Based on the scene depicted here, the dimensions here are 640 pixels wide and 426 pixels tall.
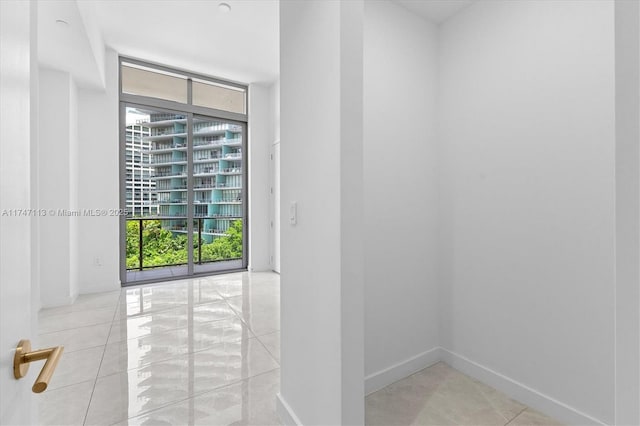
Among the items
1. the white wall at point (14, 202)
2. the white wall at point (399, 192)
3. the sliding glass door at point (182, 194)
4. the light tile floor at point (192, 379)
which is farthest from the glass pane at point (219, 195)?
the white wall at point (14, 202)

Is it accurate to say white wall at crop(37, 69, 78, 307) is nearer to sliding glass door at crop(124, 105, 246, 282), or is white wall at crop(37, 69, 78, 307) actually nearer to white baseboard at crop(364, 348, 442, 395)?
sliding glass door at crop(124, 105, 246, 282)

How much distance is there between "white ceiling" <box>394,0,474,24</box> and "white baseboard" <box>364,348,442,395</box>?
2414 millimetres

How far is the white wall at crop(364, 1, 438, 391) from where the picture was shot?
6.48ft

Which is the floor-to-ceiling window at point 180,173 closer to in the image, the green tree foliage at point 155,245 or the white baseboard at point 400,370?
the green tree foliage at point 155,245

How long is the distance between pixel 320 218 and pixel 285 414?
43.0 inches

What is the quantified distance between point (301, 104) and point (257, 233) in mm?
4001

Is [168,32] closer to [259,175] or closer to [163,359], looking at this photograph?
[259,175]

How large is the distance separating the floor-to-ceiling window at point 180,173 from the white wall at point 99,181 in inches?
8.2

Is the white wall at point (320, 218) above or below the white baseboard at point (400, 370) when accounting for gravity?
above

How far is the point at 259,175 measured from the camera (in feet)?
17.3

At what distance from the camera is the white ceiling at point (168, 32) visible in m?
2.91

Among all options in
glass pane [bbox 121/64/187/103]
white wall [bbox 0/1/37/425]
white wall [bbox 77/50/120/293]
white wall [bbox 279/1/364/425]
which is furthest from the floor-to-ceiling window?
white wall [bbox 0/1/37/425]

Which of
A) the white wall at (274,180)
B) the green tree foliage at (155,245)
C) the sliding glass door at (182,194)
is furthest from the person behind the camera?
the white wall at (274,180)

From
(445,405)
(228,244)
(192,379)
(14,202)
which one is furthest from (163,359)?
(228,244)
